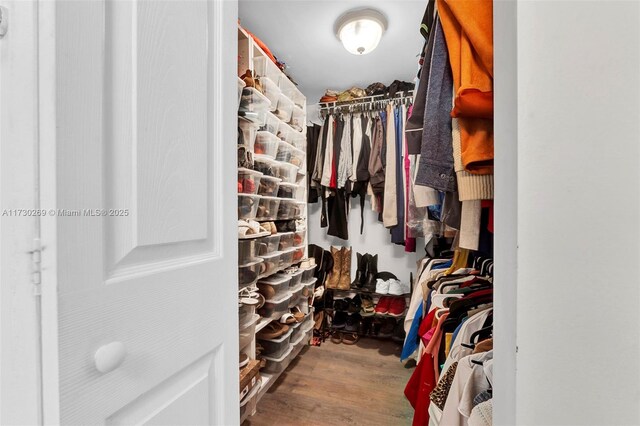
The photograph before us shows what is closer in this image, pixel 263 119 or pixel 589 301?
pixel 589 301

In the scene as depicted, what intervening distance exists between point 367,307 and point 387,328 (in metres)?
0.25

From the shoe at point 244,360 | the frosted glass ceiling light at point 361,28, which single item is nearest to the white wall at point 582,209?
the shoe at point 244,360

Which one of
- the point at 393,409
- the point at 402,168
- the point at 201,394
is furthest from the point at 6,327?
the point at 402,168

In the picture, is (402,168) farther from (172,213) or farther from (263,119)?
(172,213)

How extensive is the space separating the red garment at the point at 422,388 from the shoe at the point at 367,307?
1.23 metres

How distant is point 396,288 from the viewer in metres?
2.43

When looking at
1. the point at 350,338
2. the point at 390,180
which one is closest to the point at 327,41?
the point at 390,180

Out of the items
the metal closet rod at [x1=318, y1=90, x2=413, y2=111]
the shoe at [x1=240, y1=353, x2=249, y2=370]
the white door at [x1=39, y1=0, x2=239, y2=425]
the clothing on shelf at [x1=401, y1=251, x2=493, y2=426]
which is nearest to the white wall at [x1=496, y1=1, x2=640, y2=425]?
the clothing on shelf at [x1=401, y1=251, x2=493, y2=426]

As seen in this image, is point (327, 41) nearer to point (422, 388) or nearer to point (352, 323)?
point (422, 388)

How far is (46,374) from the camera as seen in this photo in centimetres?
33

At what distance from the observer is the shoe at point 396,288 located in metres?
2.40

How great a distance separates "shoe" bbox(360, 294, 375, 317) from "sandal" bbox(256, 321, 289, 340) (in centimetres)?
84

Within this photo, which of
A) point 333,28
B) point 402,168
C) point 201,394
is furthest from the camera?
point 402,168

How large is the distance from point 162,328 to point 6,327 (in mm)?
180
